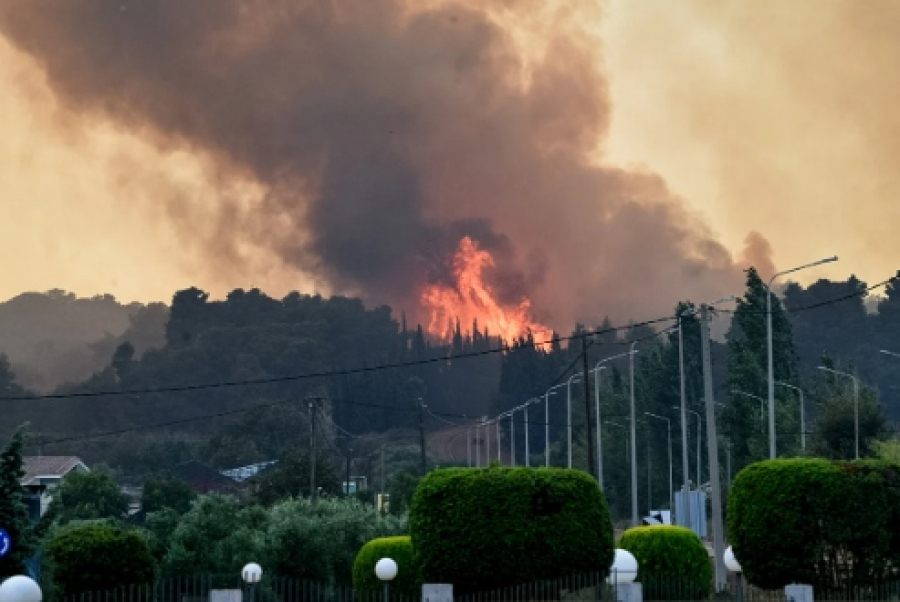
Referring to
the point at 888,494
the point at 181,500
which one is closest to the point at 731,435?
the point at 181,500

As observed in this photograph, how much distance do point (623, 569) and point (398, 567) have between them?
419 inches

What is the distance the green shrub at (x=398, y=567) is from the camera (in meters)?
49.5

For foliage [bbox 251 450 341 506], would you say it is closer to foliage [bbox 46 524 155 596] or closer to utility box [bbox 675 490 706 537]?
utility box [bbox 675 490 706 537]

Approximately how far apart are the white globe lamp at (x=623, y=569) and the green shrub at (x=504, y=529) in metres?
0.34

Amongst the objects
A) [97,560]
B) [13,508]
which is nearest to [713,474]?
[97,560]

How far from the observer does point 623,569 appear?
133 feet

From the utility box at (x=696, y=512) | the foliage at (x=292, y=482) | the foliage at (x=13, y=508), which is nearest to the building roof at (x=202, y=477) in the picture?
the foliage at (x=292, y=482)

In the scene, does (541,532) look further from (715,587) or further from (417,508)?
(715,587)

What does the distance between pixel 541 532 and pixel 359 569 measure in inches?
480

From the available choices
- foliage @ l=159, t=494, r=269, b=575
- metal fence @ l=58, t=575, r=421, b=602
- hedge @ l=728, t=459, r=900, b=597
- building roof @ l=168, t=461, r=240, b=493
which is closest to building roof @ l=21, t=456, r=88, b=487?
building roof @ l=168, t=461, r=240, b=493

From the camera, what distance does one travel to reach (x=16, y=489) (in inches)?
1432

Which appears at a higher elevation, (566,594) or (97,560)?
(97,560)

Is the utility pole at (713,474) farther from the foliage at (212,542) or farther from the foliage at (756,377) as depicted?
the foliage at (756,377)

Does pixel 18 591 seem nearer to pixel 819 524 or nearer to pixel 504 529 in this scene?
pixel 504 529
